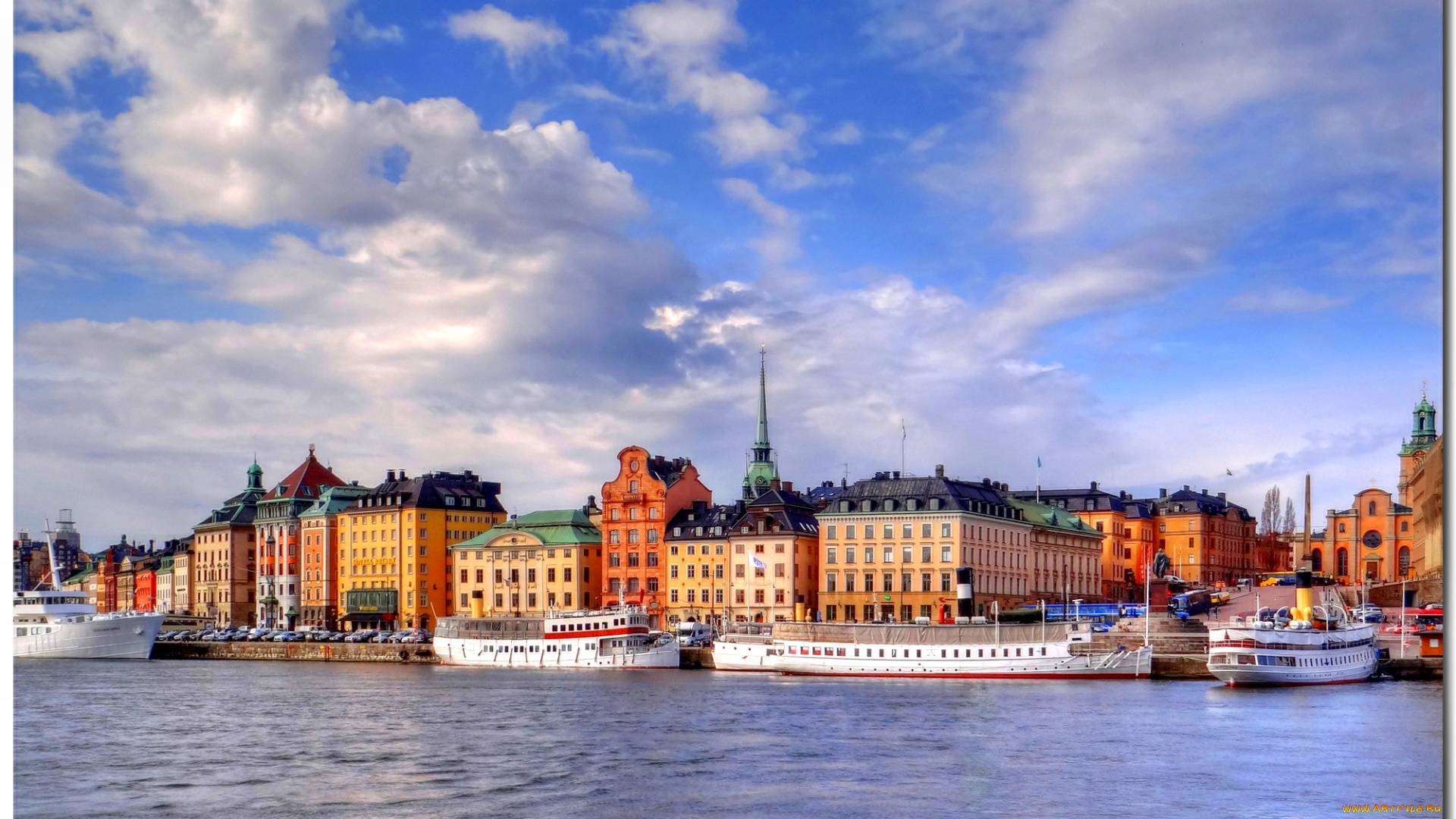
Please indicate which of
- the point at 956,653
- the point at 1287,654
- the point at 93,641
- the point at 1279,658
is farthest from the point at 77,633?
the point at 1287,654

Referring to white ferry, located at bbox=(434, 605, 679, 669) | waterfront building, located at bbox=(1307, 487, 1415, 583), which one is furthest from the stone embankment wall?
waterfront building, located at bbox=(1307, 487, 1415, 583)

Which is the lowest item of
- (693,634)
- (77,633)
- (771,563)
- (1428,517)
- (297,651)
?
(297,651)

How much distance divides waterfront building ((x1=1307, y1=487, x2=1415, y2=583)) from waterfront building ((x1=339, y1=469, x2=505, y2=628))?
63.7 metres

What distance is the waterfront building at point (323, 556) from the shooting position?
11288 cm

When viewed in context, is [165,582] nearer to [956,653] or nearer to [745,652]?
[745,652]

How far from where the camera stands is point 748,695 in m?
49.3

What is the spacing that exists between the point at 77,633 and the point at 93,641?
983 mm

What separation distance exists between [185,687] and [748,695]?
21.6 m

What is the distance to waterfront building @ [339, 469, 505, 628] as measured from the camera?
105 meters

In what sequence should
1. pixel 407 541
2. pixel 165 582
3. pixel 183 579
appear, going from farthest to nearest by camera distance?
pixel 165 582
pixel 183 579
pixel 407 541

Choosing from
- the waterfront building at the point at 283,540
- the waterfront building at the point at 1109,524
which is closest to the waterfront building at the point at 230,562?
the waterfront building at the point at 283,540

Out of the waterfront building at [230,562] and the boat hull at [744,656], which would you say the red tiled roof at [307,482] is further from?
the boat hull at [744,656]

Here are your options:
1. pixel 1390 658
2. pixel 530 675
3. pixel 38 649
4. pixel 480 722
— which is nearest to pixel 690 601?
pixel 530 675

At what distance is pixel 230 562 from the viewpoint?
12431 cm
